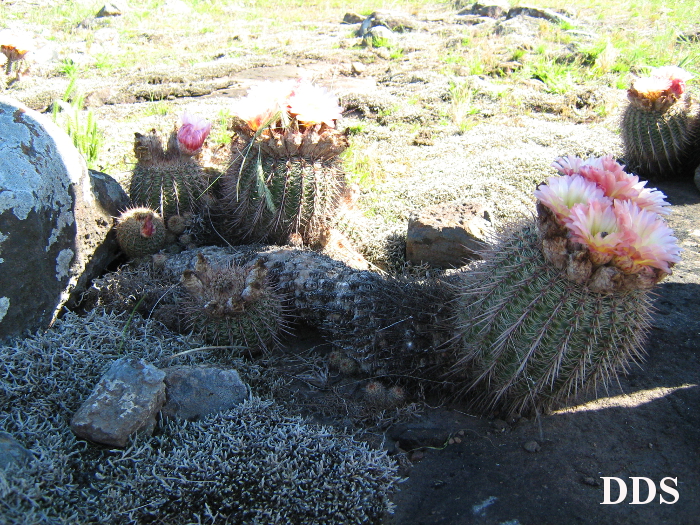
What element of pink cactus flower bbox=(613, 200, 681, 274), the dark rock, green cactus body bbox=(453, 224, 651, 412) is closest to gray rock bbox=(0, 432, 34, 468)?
green cactus body bbox=(453, 224, 651, 412)

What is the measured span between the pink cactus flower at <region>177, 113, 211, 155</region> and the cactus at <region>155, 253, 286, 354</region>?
102 centimetres

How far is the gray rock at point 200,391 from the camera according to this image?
235 cm

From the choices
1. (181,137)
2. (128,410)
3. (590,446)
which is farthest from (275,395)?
(181,137)

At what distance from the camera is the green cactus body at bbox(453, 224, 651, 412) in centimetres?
206

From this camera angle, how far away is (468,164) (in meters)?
5.24

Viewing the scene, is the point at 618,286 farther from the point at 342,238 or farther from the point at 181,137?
the point at 181,137

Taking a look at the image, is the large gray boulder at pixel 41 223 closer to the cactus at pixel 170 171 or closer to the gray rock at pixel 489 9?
the cactus at pixel 170 171

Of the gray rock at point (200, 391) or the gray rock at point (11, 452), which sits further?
the gray rock at point (200, 391)


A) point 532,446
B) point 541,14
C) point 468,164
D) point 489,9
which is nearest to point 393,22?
point 489,9

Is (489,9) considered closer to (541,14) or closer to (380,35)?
(541,14)

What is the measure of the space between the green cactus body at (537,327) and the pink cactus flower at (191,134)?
6.54ft

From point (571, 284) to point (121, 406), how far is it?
5.94ft

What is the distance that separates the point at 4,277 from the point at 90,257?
56 cm

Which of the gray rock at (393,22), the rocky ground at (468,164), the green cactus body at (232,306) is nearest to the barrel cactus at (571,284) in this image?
the rocky ground at (468,164)
